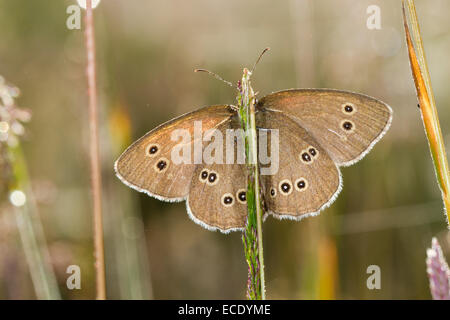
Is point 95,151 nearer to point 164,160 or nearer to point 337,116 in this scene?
point 164,160

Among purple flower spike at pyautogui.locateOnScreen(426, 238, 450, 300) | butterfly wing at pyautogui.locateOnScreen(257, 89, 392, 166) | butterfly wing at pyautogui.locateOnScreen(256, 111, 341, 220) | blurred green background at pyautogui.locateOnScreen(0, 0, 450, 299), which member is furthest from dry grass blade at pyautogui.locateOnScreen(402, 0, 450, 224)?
blurred green background at pyautogui.locateOnScreen(0, 0, 450, 299)

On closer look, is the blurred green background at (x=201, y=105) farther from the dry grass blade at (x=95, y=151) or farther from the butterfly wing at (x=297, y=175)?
the dry grass blade at (x=95, y=151)

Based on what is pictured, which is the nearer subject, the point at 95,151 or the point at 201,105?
the point at 95,151

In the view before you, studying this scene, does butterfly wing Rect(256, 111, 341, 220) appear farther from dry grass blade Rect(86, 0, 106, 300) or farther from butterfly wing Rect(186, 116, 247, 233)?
dry grass blade Rect(86, 0, 106, 300)

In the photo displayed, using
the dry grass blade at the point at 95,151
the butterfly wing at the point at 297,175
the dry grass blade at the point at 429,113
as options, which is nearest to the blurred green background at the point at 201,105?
the butterfly wing at the point at 297,175

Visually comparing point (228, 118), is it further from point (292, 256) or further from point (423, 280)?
point (423, 280)

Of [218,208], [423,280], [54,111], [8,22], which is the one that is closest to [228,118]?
[218,208]

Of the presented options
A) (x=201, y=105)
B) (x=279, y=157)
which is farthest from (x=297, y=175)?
(x=201, y=105)
